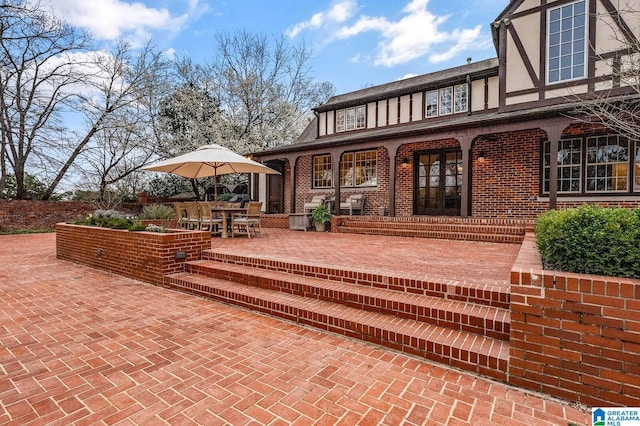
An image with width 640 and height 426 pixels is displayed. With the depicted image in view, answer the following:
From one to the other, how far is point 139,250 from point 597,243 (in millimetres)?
5732

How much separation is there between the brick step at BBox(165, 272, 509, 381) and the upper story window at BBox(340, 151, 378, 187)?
345 inches

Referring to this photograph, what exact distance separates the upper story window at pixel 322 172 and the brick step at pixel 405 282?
8.86 m

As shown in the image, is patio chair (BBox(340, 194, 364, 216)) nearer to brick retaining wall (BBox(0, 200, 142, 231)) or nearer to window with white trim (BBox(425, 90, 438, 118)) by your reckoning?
window with white trim (BBox(425, 90, 438, 118))

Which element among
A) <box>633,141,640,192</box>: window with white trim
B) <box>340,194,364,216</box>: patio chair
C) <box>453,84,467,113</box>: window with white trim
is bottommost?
<box>340,194,364,216</box>: patio chair

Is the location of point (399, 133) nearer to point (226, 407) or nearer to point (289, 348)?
point (289, 348)

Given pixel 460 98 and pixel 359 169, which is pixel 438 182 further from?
pixel 359 169

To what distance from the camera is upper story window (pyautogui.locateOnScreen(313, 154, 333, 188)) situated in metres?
13.3

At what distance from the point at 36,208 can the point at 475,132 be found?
1648 centimetres

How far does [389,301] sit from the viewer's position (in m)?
3.23

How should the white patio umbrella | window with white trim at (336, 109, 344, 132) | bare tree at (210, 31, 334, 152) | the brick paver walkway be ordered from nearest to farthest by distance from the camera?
the brick paver walkway, the white patio umbrella, window with white trim at (336, 109, 344, 132), bare tree at (210, 31, 334, 152)

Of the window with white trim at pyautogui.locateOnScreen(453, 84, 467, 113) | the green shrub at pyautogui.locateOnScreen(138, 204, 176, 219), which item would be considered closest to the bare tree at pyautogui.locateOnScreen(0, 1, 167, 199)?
the green shrub at pyautogui.locateOnScreen(138, 204, 176, 219)

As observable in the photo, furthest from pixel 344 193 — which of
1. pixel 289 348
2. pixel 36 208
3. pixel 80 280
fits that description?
pixel 36 208

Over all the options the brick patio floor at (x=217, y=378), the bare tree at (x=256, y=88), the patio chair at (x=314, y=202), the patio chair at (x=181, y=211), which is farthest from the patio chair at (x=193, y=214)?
the bare tree at (x=256, y=88)

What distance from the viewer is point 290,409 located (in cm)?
196
